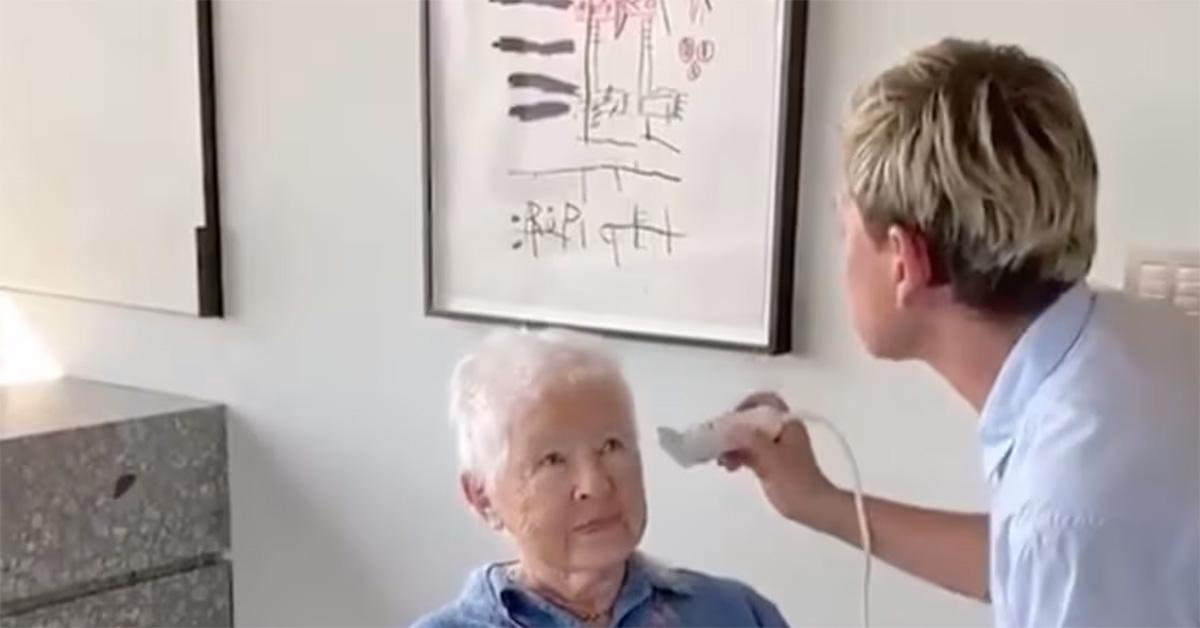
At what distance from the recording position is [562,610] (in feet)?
5.99

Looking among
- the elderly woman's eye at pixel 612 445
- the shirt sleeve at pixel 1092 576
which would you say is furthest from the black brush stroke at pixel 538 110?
the shirt sleeve at pixel 1092 576

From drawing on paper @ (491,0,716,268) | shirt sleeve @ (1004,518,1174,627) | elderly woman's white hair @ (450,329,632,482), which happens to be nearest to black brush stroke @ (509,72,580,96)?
drawing on paper @ (491,0,716,268)

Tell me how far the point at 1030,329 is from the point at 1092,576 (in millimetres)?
242

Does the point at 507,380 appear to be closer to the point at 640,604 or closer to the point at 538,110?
the point at 640,604

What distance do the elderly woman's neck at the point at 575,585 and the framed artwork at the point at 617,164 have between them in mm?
425

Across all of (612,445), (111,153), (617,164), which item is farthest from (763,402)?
(111,153)

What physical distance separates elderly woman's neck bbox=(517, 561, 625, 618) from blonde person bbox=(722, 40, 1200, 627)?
446mm

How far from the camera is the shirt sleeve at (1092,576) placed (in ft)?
4.28

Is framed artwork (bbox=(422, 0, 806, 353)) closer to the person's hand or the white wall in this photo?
the white wall

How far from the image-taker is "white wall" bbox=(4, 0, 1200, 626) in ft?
6.11

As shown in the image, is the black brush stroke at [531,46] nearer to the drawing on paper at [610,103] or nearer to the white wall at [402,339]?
the drawing on paper at [610,103]

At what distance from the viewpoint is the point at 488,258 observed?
7.86 ft

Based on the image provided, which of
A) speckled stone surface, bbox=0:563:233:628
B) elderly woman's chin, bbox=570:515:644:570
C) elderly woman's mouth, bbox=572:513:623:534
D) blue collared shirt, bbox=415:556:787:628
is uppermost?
elderly woman's mouth, bbox=572:513:623:534

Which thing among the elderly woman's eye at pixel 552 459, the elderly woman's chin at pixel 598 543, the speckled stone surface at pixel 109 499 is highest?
the elderly woman's eye at pixel 552 459
